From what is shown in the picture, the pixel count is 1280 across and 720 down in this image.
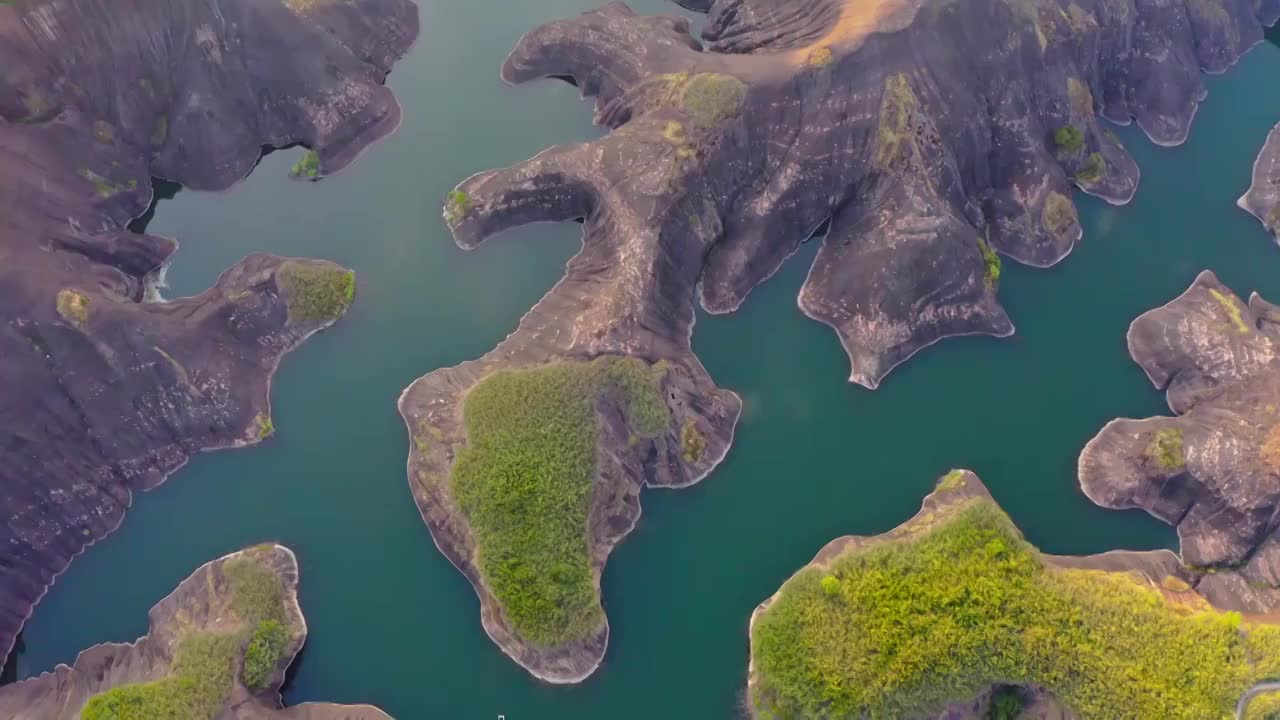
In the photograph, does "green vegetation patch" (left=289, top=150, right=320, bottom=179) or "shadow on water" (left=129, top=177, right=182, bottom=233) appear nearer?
"shadow on water" (left=129, top=177, right=182, bottom=233)

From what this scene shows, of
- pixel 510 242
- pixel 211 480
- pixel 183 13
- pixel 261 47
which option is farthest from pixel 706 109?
pixel 211 480

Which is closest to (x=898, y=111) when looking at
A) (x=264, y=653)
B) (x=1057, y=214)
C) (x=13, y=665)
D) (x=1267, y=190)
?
(x=1057, y=214)

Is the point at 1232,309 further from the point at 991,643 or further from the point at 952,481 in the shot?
the point at 991,643

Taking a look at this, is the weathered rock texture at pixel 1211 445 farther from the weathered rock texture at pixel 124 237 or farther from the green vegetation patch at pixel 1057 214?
the weathered rock texture at pixel 124 237

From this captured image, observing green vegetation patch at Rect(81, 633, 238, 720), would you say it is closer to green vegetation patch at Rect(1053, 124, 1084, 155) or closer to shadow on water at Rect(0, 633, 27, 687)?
shadow on water at Rect(0, 633, 27, 687)

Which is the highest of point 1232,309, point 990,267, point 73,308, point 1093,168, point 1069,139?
point 73,308

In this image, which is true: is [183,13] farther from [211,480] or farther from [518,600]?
[518,600]

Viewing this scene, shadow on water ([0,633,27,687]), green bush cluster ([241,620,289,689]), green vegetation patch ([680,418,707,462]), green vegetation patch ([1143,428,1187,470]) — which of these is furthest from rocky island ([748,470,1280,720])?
shadow on water ([0,633,27,687])

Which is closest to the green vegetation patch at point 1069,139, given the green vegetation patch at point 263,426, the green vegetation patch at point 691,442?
the green vegetation patch at point 691,442
